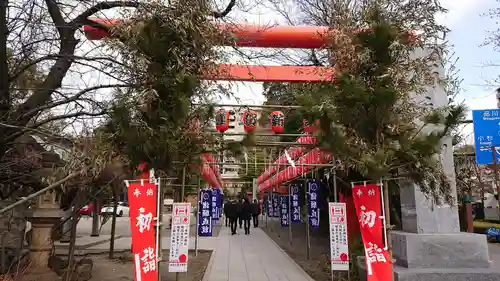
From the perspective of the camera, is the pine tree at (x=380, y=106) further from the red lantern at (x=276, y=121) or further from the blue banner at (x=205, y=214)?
the blue banner at (x=205, y=214)

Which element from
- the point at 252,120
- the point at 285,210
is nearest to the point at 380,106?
the point at 252,120

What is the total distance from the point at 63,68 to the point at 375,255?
610 cm

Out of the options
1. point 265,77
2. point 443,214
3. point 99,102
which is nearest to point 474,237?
point 443,214

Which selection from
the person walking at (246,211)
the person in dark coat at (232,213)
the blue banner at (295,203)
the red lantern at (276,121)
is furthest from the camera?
the person walking at (246,211)

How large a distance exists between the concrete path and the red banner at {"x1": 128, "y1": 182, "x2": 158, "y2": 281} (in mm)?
4231

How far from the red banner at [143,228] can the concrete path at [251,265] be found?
13.9 feet

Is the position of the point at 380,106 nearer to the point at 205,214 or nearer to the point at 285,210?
the point at 205,214

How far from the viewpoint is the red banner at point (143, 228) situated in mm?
4863

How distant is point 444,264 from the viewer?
22.3ft

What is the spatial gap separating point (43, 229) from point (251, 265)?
208 inches

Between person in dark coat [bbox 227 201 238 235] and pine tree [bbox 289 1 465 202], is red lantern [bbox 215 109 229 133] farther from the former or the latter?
person in dark coat [bbox 227 201 238 235]

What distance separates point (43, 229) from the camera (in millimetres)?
8781

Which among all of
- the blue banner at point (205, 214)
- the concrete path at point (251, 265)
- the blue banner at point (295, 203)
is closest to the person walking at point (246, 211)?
the concrete path at point (251, 265)

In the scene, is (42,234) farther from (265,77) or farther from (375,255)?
(375,255)
